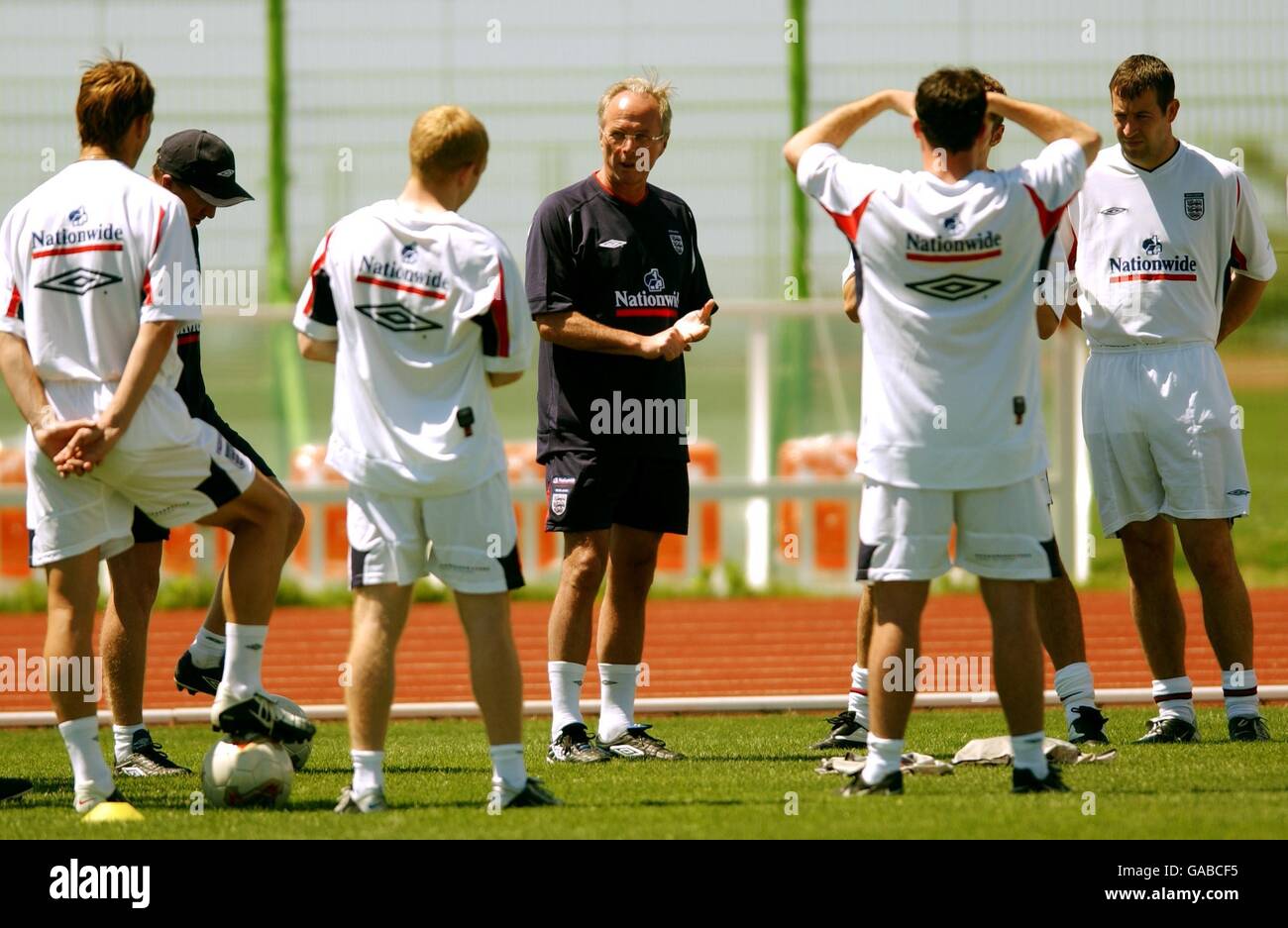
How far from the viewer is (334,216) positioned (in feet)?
53.4

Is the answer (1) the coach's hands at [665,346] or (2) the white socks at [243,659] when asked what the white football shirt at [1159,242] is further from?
(2) the white socks at [243,659]

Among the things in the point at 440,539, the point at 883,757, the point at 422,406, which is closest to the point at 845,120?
the point at 422,406

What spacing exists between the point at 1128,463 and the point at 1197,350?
0.55 metres

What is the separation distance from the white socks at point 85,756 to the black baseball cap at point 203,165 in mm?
2202

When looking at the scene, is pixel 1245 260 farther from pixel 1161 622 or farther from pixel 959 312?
pixel 959 312

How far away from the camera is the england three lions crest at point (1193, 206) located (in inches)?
285

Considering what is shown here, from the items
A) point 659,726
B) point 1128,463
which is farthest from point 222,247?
point 1128,463

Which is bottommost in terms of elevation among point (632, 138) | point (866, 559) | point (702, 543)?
point (702, 543)

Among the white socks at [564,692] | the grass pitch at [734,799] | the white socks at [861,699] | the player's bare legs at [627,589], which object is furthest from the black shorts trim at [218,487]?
the white socks at [861,699]

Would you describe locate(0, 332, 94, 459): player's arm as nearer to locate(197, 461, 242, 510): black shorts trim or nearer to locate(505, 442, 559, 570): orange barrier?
locate(197, 461, 242, 510): black shorts trim

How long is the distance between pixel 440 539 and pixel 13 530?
398 inches

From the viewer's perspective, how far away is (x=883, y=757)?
215 inches

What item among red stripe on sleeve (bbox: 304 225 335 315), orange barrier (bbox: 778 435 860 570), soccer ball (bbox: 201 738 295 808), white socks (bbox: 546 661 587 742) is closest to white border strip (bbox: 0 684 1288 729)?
white socks (bbox: 546 661 587 742)
